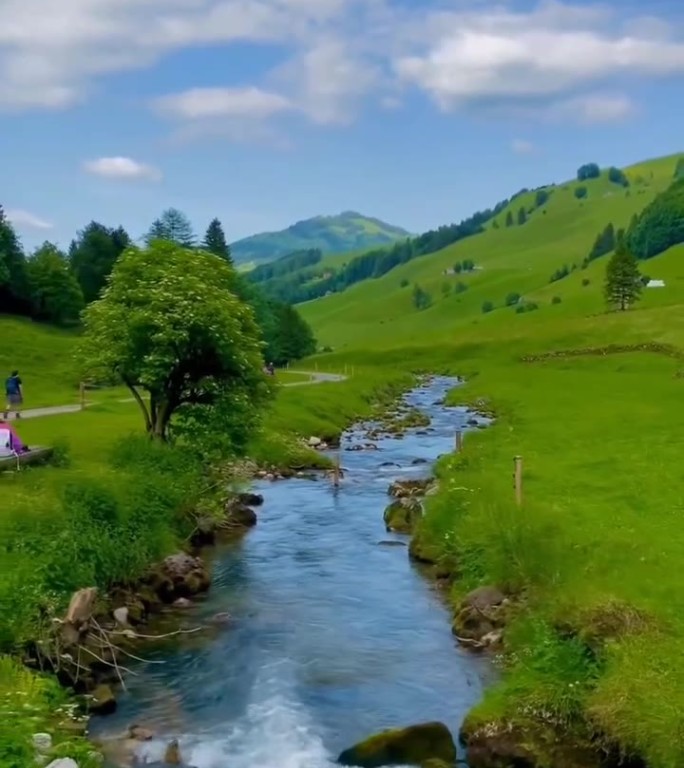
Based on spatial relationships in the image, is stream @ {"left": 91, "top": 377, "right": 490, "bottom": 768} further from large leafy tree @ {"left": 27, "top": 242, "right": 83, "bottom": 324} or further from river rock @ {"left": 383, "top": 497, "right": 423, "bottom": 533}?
large leafy tree @ {"left": 27, "top": 242, "right": 83, "bottom": 324}

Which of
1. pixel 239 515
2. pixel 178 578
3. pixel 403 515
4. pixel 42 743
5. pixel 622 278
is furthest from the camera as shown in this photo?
pixel 622 278

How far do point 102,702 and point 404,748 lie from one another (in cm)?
786

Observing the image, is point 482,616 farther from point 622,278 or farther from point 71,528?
point 622,278

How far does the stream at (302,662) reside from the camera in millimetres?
23125

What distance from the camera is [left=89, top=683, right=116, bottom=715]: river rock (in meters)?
24.1

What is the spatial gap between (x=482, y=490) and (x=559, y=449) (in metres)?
15.9

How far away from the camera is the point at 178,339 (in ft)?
136

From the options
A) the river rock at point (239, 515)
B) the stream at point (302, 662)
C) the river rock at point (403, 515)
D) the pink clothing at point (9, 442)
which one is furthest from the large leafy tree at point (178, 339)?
the river rock at point (403, 515)

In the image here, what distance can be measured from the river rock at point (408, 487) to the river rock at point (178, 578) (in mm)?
16703

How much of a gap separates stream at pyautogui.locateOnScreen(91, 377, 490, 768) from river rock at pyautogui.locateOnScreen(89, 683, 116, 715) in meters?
0.29

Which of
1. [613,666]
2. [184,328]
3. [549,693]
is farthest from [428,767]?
[184,328]

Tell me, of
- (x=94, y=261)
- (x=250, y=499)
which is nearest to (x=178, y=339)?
(x=250, y=499)

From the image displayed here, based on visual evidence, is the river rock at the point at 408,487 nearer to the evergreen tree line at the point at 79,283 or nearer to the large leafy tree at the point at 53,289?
the evergreen tree line at the point at 79,283

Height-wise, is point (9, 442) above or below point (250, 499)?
above
